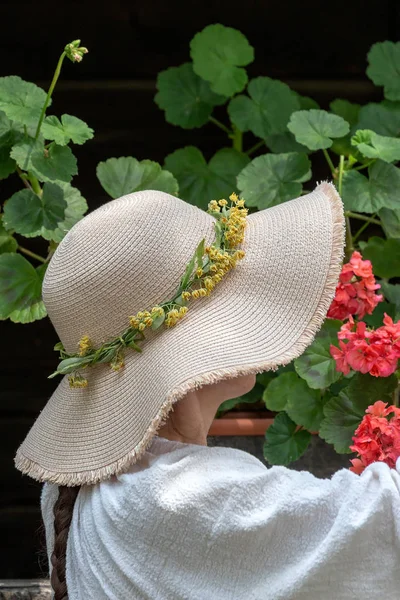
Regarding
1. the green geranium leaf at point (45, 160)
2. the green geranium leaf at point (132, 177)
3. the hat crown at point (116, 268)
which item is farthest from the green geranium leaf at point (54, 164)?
the hat crown at point (116, 268)

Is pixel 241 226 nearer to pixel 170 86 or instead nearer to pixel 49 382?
pixel 170 86

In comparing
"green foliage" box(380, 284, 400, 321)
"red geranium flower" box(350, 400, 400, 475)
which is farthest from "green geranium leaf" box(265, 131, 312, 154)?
"red geranium flower" box(350, 400, 400, 475)

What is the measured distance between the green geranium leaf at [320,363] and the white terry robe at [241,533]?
2.18 ft

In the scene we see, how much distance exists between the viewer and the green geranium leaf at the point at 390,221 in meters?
1.78

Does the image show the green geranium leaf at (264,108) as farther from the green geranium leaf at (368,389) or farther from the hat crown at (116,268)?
the hat crown at (116,268)

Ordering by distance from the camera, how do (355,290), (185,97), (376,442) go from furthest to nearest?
(185,97) < (355,290) < (376,442)

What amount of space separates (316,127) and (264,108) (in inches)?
7.9

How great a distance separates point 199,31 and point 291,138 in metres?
0.32

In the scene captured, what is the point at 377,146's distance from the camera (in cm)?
166

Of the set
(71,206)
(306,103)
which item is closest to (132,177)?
(71,206)

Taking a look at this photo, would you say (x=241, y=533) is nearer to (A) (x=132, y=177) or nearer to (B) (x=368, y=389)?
(B) (x=368, y=389)

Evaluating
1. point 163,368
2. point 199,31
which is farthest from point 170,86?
point 163,368

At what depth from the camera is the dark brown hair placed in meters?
1.02

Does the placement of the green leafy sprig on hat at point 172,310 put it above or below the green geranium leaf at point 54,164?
above
